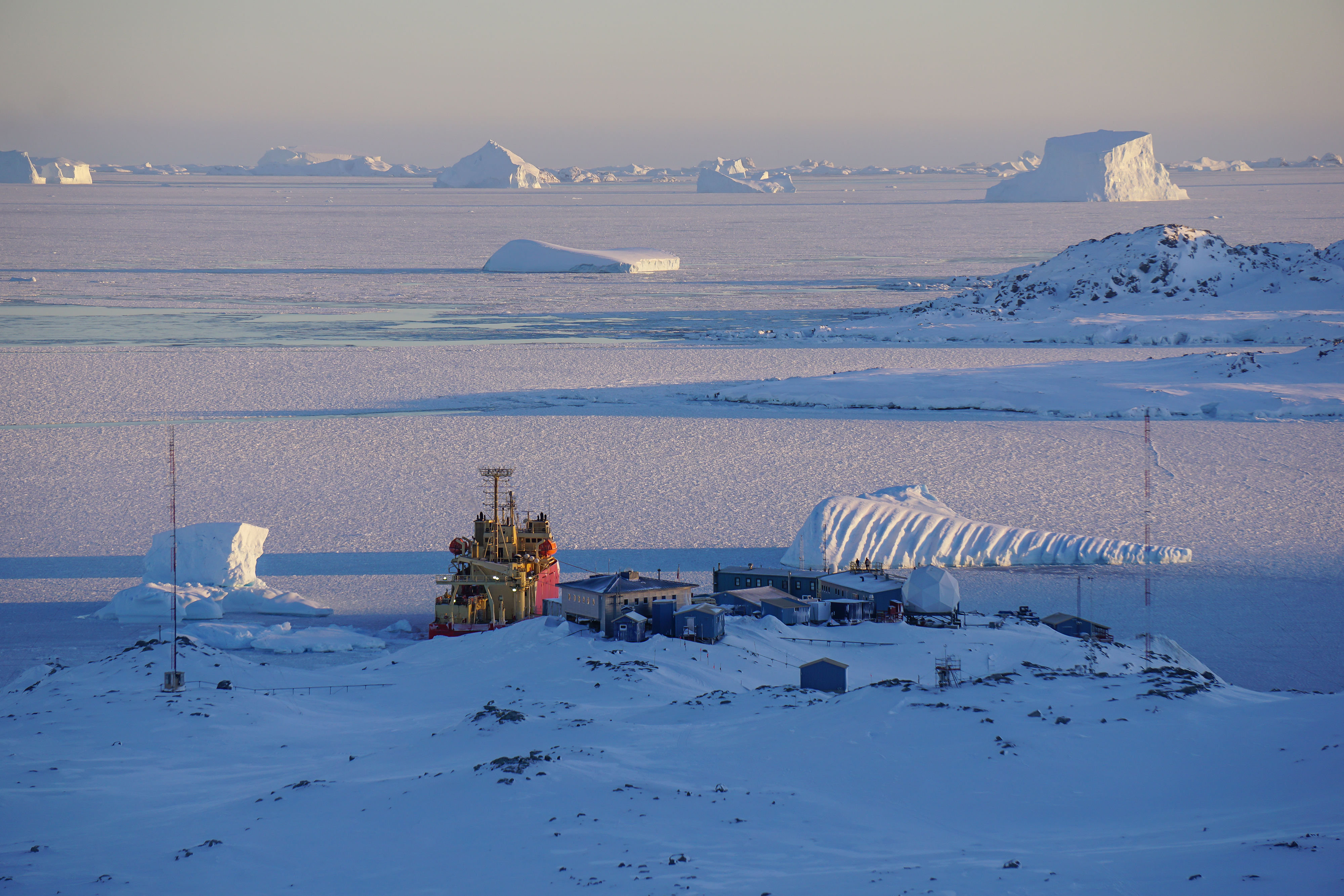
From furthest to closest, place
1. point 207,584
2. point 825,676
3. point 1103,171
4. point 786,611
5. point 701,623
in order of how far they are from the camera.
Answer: point 1103,171 → point 207,584 → point 786,611 → point 701,623 → point 825,676

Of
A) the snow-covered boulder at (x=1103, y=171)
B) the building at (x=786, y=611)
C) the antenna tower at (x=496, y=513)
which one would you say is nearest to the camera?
the building at (x=786, y=611)

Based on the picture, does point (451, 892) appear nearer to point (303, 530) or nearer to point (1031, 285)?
point (303, 530)

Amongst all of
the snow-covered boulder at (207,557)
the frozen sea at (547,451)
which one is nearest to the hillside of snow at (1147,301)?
the frozen sea at (547,451)

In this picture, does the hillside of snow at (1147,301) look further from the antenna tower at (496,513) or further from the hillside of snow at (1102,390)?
the antenna tower at (496,513)

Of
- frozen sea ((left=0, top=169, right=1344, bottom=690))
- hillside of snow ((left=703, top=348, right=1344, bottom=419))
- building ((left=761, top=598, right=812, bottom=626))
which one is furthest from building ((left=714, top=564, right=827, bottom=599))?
hillside of snow ((left=703, top=348, right=1344, bottom=419))

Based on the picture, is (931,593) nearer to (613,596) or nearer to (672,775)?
(613,596)

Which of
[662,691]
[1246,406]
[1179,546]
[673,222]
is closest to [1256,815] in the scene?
[662,691]

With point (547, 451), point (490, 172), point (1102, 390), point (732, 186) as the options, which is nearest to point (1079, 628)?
point (547, 451)
